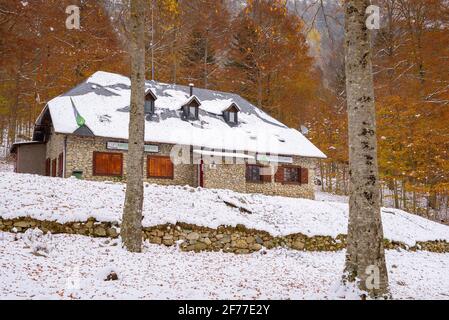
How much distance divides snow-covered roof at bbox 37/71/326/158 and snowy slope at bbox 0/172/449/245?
674 cm

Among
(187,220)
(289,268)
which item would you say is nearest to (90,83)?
(187,220)

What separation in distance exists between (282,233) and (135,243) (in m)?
6.01

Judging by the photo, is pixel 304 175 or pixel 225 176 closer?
pixel 225 176

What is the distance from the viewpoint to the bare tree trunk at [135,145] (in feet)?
33.4

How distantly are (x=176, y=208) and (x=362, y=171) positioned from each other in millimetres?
7808

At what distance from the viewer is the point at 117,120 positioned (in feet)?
72.1

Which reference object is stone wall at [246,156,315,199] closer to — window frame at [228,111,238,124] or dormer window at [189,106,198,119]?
window frame at [228,111,238,124]

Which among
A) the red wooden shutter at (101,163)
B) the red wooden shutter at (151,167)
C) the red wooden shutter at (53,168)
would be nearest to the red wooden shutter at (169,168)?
the red wooden shutter at (151,167)

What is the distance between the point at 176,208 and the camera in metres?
13.4

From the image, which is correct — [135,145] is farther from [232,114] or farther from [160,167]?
[232,114]

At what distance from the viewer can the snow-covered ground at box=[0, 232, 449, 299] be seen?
662cm

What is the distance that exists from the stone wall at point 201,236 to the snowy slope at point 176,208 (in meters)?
0.19

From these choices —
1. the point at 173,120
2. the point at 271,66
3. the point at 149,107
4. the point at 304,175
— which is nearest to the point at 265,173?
the point at 304,175

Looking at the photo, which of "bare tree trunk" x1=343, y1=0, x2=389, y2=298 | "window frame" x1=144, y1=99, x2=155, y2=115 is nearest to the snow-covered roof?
"window frame" x1=144, y1=99, x2=155, y2=115
